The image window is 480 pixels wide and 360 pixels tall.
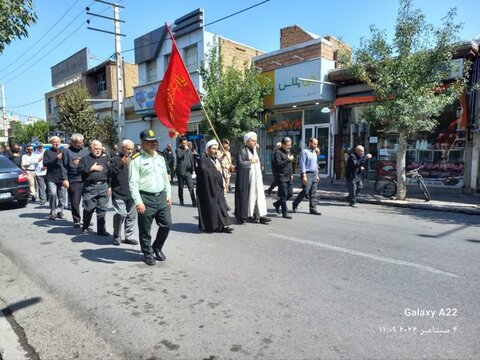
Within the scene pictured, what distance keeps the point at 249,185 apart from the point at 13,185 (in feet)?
22.9

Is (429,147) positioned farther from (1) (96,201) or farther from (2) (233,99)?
(1) (96,201)

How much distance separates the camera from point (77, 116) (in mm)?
24828

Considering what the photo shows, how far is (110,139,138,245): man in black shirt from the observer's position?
19.3ft

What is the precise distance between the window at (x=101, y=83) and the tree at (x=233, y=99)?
55.7 feet

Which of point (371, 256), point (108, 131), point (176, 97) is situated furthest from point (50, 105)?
point (371, 256)

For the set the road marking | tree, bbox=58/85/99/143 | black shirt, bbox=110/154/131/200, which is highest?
tree, bbox=58/85/99/143

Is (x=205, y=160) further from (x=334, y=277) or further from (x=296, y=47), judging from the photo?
(x=296, y=47)

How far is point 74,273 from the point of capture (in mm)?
4559

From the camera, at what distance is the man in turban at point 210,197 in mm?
6395

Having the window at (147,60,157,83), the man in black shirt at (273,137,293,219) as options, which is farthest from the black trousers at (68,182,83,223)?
the window at (147,60,157,83)

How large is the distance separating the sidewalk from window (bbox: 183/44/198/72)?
10.3 metres

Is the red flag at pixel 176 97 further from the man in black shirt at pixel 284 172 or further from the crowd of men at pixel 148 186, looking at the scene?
the man in black shirt at pixel 284 172

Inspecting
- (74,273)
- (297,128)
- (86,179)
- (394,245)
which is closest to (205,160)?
(86,179)

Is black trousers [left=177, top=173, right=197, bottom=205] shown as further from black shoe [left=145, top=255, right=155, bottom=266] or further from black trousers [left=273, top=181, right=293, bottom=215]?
black shoe [left=145, top=255, right=155, bottom=266]
